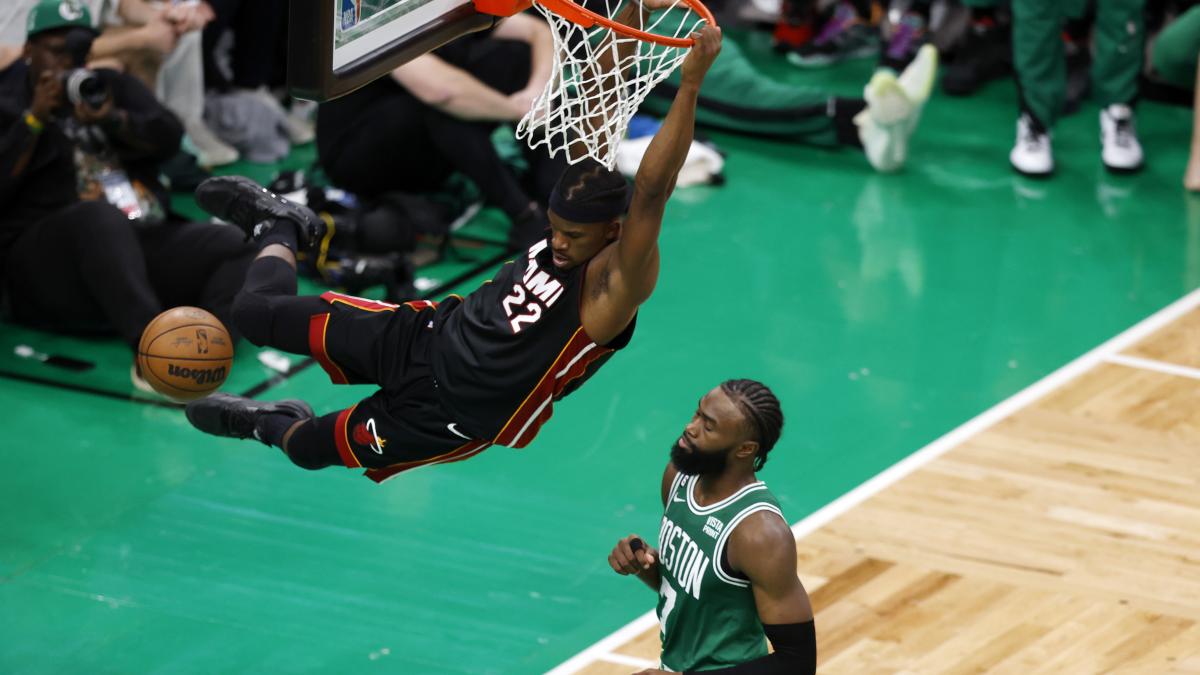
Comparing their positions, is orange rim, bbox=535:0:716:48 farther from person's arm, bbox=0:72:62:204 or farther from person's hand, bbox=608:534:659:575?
person's arm, bbox=0:72:62:204

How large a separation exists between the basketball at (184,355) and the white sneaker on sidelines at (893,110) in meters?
5.02

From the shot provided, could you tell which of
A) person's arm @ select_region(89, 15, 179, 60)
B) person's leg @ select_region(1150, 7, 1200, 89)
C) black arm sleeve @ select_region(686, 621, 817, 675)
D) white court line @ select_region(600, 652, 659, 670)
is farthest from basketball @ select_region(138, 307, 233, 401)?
person's leg @ select_region(1150, 7, 1200, 89)

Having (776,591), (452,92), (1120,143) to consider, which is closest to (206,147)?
(452,92)

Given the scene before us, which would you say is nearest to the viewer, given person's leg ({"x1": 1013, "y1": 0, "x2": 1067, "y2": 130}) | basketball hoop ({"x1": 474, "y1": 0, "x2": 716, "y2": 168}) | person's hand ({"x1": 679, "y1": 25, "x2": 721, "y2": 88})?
person's hand ({"x1": 679, "y1": 25, "x2": 721, "y2": 88})

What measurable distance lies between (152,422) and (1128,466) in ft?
12.8

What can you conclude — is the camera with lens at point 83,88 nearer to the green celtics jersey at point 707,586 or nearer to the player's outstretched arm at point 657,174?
the player's outstretched arm at point 657,174

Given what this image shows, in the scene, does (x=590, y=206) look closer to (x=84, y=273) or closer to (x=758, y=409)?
(x=758, y=409)

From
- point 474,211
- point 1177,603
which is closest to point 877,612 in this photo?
point 1177,603

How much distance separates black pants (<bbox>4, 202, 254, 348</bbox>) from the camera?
24.0ft

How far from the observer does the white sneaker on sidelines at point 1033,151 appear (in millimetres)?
10008

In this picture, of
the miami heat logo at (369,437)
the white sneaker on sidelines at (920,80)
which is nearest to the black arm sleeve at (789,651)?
the miami heat logo at (369,437)

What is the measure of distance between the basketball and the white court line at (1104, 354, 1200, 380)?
4.12 metres

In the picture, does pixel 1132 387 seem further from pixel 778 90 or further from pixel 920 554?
pixel 778 90

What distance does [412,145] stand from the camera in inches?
347
